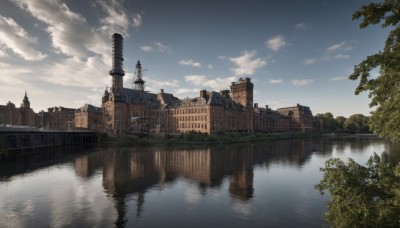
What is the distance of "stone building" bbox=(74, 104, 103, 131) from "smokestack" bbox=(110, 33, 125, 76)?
21.8m

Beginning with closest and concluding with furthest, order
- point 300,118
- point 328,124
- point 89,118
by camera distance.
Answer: point 89,118, point 300,118, point 328,124

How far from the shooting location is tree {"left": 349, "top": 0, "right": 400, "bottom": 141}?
8.10 m

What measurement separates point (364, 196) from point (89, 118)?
116965 millimetres

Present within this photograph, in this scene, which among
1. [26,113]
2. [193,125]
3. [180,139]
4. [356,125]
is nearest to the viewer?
[180,139]

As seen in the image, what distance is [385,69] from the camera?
923 centimetres

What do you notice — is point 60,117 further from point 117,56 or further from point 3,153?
point 3,153

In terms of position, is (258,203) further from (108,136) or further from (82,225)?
(108,136)

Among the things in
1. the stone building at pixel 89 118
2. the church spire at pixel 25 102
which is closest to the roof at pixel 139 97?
the stone building at pixel 89 118

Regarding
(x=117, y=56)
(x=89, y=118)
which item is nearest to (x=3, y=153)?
(x=89, y=118)

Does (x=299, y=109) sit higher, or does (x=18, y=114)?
(x=299, y=109)

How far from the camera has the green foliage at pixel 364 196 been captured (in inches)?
315

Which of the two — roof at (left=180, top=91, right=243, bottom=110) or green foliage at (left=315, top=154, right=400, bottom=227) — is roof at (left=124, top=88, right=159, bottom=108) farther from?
green foliage at (left=315, top=154, right=400, bottom=227)

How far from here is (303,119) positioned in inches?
5989

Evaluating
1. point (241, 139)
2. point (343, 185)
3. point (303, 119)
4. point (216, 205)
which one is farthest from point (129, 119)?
point (303, 119)
